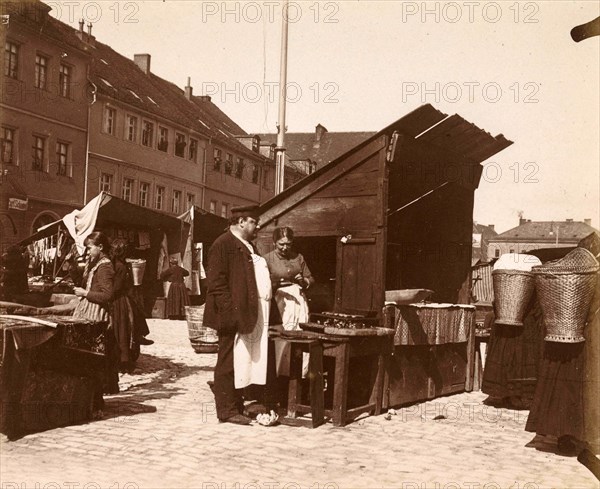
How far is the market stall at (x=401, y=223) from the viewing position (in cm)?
796

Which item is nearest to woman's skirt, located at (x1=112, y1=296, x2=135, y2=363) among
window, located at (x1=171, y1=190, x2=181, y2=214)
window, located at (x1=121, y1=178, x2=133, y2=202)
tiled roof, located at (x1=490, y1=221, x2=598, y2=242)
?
window, located at (x1=121, y1=178, x2=133, y2=202)

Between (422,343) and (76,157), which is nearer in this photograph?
(422,343)

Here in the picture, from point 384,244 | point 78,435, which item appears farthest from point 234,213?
point 78,435

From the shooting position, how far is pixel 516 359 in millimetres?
7914

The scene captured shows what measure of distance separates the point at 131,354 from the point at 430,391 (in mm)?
3794

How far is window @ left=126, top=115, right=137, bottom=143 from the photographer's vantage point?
3266 centimetres

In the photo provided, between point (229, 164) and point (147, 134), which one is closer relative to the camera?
point (147, 134)

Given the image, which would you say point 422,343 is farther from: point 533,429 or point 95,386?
point 95,386

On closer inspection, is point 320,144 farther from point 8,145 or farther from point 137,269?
point 137,269

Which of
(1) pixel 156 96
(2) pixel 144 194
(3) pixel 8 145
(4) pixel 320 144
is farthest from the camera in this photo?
(4) pixel 320 144

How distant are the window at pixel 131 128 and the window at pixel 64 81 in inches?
163

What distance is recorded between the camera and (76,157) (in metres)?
29.1

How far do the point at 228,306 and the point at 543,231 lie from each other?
335 feet

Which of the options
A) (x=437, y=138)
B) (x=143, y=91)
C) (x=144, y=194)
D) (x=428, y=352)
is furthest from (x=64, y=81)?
(x=428, y=352)
